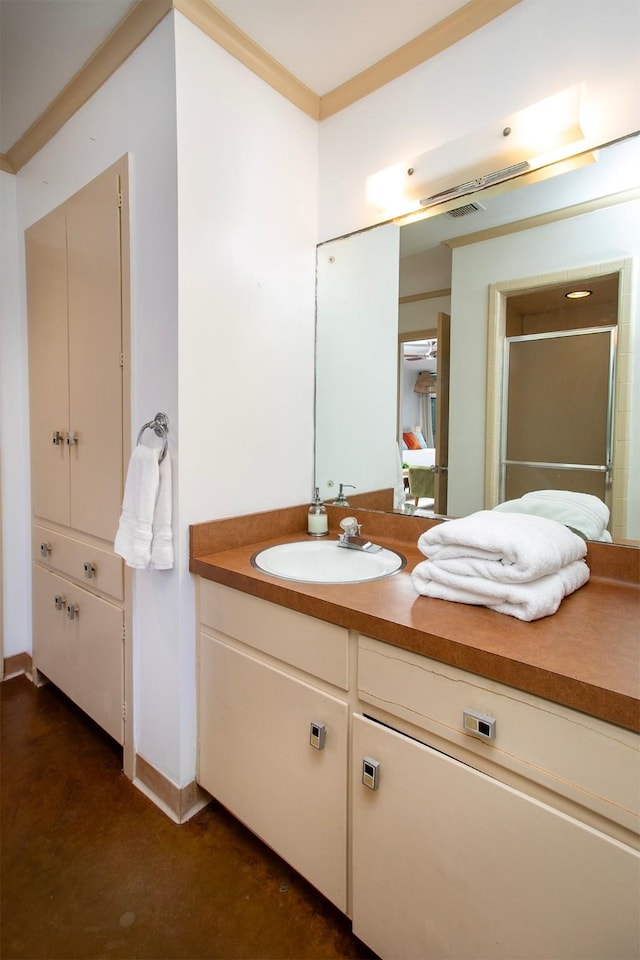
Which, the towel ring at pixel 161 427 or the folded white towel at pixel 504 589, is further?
the towel ring at pixel 161 427

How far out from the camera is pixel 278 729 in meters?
1.11

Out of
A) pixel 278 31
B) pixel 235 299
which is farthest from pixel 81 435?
pixel 278 31

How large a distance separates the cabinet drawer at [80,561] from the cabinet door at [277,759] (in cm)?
44

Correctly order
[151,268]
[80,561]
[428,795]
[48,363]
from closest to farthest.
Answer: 1. [428,795]
2. [151,268]
3. [80,561]
4. [48,363]

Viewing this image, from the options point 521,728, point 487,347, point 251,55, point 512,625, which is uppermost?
point 251,55

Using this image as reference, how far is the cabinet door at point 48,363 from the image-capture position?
1.75 meters

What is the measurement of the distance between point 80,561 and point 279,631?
103cm

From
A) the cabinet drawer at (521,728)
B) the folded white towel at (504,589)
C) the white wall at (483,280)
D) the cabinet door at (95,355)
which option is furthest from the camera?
the cabinet door at (95,355)

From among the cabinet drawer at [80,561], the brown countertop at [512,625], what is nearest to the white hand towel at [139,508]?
the brown countertop at [512,625]

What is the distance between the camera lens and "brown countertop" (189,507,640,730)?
0.67 metres

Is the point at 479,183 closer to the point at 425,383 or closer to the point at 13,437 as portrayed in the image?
the point at 425,383

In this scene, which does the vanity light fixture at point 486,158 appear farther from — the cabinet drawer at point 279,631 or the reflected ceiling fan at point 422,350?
the cabinet drawer at point 279,631

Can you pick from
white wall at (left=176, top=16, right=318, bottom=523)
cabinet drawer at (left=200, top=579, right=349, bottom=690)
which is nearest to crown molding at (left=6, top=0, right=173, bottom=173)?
white wall at (left=176, top=16, right=318, bottom=523)

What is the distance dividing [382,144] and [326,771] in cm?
187
